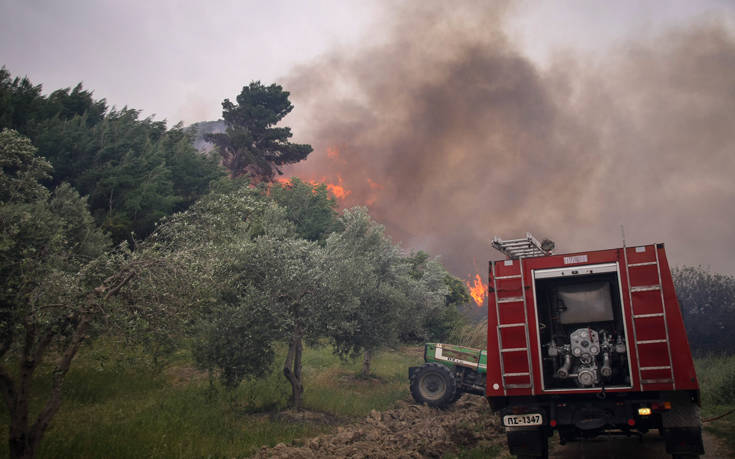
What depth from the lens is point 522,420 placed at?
10062 mm

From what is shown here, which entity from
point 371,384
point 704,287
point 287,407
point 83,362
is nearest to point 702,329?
point 704,287

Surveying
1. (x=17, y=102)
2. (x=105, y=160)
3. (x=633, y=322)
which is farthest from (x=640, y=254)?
(x=17, y=102)

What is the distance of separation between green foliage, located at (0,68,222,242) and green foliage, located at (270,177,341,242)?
44.1 ft

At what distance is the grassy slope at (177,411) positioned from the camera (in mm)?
13906

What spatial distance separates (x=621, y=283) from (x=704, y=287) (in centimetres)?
3809

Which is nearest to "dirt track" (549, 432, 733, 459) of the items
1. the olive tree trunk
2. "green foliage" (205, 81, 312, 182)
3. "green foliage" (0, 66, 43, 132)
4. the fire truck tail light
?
the fire truck tail light

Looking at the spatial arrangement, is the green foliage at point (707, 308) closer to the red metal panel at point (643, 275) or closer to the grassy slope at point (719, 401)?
the grassy slope at point (719, 401)

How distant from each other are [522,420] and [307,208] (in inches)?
2214

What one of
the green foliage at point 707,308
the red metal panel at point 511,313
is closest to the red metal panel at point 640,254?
the red metal panel at point 511,313

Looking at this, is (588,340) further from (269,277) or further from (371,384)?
(371,384)

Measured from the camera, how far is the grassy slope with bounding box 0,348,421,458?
45.6ft

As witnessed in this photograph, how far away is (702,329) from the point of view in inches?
1426

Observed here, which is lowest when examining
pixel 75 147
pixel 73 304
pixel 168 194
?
pixel 73 304

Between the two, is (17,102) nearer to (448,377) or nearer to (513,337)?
(448,377)
